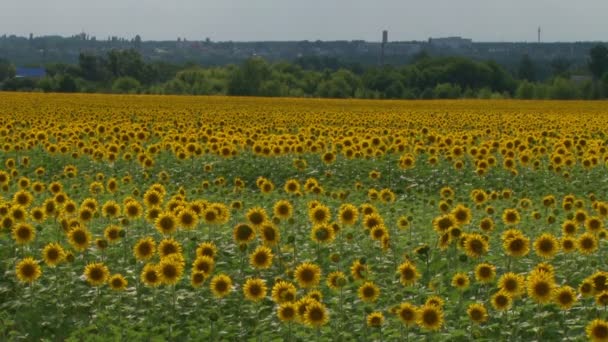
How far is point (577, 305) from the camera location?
8.58 m

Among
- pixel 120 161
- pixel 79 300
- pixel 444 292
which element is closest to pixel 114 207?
pixel 79 300

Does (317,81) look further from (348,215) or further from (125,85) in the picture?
(348,215)

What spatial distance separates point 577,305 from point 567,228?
114cm

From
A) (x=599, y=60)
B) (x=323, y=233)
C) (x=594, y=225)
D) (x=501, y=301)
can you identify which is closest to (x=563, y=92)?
(x=599, y=60)

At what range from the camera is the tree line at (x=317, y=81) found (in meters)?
86.8

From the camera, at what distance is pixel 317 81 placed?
339 ft

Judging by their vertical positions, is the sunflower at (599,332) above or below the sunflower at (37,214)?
below

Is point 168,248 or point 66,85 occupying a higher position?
point 168,248

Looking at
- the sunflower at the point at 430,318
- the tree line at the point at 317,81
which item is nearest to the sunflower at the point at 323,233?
the sunflower at the point at 430,318

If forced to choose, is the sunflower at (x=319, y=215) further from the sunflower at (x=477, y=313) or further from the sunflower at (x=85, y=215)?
the sunflower at (x=477, y=313)

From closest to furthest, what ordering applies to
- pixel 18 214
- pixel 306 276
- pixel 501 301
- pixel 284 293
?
pixel 284 293
pixel 501 301
pixel 306 276
pixel 18 214

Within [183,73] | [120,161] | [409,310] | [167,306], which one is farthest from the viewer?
[183,73]

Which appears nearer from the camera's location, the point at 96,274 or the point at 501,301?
the point at 501,301

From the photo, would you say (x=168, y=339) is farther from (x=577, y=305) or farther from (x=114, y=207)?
(x=577, y=305)
